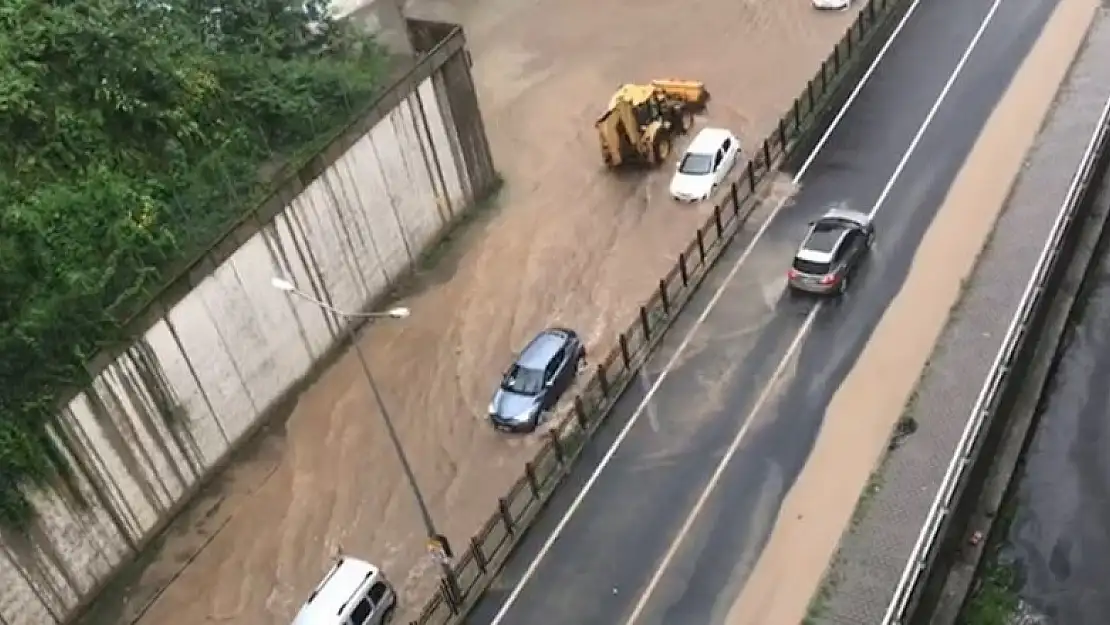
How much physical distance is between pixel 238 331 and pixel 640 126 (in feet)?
46.0

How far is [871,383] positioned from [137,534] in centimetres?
1668

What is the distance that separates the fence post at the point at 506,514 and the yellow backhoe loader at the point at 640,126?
14.2 m

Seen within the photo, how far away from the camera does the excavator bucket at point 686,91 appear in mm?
37656

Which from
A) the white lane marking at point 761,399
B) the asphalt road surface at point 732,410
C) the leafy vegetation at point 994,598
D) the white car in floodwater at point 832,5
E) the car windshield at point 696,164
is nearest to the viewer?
the leafy vegetation at point 994,598

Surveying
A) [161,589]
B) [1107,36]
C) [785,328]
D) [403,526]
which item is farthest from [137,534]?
[1107,36]

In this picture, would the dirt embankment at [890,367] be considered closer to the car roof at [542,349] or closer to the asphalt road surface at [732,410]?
the asphalt road surface at [732,410]

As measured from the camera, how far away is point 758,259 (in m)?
30.7

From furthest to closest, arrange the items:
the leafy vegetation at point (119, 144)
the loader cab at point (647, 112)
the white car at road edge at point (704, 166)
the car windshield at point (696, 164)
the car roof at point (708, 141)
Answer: the loader cab at point (647, 112)
the car roof at point (708, 141)
the car windshield at point (696, 164)
the white car at road edge at point (704, 166)
the leafy vegetation at point (119, 144)

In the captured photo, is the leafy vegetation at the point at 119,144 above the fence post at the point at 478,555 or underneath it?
above

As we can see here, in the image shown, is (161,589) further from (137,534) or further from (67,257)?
(67,257)

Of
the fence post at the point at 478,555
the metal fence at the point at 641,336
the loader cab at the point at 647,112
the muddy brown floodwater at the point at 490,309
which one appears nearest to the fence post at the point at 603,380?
the metal fence at the point at 641,336

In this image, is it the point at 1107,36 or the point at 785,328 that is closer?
the point at 785,328

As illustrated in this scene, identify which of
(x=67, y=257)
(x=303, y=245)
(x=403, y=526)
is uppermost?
(x=67, y=257)

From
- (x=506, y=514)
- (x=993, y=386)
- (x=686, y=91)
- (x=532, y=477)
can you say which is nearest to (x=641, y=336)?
(x=532, y=477)
